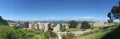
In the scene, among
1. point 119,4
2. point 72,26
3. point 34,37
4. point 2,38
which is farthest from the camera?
point 72,26

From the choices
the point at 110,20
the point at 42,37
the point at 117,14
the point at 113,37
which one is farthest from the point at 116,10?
the point at 42,37

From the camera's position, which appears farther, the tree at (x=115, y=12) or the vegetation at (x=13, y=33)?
the tree at (x=115, y=12)

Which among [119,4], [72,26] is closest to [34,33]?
[119,4]

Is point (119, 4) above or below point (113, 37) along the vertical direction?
above

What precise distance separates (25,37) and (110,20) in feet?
196

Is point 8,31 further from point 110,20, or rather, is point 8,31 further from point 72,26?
point 72,26

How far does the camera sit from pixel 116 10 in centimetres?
6331

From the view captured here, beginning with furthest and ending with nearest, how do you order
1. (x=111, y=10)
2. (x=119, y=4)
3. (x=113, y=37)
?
(x=111, y=10)
(x=119, y=4)
(x=113, y=37)

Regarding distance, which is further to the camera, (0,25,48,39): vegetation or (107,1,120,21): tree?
(107,1,120,21): tree

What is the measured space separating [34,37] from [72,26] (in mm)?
100688

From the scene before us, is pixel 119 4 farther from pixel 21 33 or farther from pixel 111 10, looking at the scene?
pixel 21 33

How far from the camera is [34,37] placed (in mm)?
13180

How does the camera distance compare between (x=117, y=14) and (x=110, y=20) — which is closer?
(x=117, y=14)

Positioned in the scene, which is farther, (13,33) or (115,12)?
(115,12)
